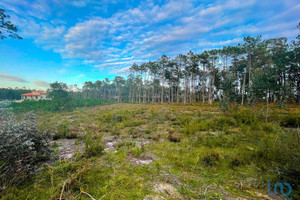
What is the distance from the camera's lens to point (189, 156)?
3.56m

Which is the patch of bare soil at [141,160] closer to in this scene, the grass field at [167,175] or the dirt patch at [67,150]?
the grass field at [167,175]

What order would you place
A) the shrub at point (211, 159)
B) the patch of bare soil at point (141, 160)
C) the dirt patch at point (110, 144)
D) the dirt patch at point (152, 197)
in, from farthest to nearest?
the dirt patch at point (110, 144)
the patch of bare soil at point (141, 160)
the shrub at point (211, 159)
the dirt patch at point (152, 197)

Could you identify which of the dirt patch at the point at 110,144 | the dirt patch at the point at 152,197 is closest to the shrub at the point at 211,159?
the dirt patch at the point at 152,197

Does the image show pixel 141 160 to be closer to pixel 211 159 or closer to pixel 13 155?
pixel 211 159

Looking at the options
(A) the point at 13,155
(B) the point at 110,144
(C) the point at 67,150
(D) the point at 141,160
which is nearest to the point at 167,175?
(D) the point at 141,160

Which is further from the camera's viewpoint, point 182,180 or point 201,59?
point 201,59

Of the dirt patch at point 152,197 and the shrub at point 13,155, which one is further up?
the shrub at point 13,155

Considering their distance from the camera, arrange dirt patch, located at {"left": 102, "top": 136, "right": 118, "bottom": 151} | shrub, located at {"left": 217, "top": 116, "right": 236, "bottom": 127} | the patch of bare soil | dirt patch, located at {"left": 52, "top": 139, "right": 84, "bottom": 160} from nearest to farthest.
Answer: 1. the patch of bare soil
2. dirt patch, located at {"left": 52, "top": 139, "right": 84, "bottom": 160}
3. dirt patch, located at {"left": 102, "top": 136, "right": 118, "bottom": 151}
4. shrub, located at {"left": 217, "top": 116, "right": 236, "bottom": 127}

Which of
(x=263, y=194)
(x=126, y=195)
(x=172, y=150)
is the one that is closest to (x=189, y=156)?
(x=172, y=150)

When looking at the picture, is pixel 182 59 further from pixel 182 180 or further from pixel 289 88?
pixel 182 180

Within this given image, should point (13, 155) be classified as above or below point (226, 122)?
above

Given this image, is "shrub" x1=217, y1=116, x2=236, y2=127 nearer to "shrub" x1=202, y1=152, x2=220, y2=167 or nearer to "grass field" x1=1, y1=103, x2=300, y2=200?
"grass field" x1=1, y1=103, x2=300, y2=200

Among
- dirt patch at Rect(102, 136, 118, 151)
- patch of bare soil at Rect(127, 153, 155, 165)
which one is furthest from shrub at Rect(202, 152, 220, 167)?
dirt patch at Rect(102, 136, 118, 151)

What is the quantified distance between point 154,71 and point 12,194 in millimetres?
44991
